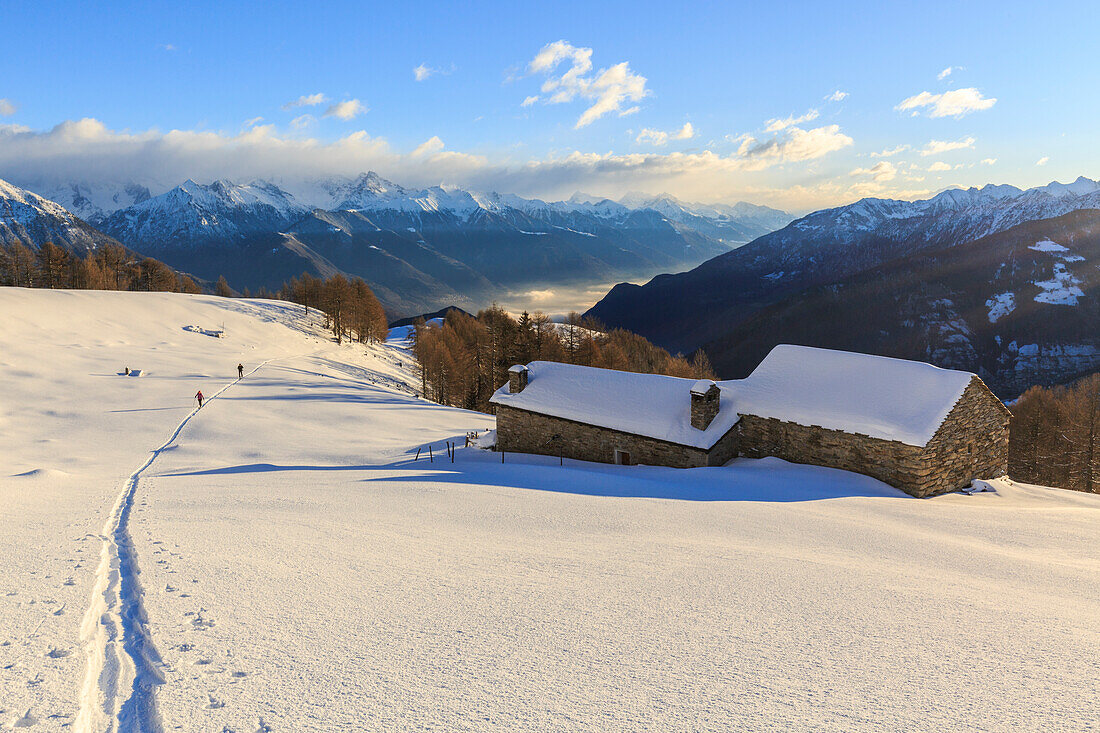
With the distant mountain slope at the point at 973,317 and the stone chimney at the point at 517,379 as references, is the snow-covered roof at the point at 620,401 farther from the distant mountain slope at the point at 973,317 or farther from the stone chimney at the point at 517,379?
the distant mountain slope at the point at 973,317

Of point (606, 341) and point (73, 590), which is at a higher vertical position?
point (606, 341)

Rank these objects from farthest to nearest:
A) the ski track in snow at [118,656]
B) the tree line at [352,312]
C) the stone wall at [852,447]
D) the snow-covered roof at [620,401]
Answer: the tree line at [352,312] → the snow-covered roof at [620,401] → the stone wall at [852,447] → the ski track in snow at [118,656]

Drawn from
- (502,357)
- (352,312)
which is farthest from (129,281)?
(502,357)

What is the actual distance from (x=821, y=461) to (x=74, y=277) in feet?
419

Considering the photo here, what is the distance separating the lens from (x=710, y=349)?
16988 centimetres

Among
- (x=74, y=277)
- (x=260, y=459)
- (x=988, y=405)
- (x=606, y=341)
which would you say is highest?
(x=74, y=277)

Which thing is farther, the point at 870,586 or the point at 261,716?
the point at 870,586

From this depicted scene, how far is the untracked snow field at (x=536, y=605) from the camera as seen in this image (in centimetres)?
498

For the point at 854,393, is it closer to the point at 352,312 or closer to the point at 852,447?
the point at 852,447

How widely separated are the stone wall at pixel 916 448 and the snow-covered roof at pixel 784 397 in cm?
46

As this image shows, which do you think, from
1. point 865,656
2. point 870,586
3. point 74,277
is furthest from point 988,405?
point 74,277

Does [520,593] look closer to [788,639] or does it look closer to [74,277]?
[788,639]

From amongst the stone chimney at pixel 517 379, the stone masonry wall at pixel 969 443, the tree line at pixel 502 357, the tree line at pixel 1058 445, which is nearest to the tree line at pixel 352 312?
the tree line at pixel 502 357

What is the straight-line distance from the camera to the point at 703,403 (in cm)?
2369
